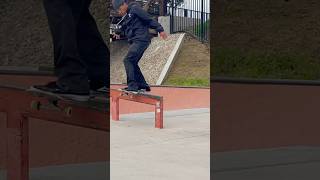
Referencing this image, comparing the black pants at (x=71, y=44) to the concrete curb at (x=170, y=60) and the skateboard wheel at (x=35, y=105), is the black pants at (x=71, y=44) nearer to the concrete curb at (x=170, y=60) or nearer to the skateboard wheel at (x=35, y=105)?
the skateboard wheel at (x=35, y=105)

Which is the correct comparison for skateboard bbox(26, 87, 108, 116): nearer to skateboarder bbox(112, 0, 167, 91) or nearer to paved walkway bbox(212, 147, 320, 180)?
paved walkway bbox(212, 147, 320, 180)

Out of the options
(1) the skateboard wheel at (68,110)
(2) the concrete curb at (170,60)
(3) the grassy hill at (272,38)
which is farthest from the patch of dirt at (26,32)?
(2) the concrete curb at (170,60)

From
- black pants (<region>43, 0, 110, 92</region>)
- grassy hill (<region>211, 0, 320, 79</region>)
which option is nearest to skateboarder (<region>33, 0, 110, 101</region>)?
black pants (<region>43, 0, 110, 92</region>)

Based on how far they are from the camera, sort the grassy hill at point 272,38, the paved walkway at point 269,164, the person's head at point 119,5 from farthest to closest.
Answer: the person's head at point 119,5 < the grassy hill at point 272,38 < the paved walkway at point 269,164

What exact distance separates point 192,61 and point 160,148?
8.99 m

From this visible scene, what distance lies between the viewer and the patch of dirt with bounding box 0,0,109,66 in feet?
14.1

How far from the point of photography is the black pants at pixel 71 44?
137 inches

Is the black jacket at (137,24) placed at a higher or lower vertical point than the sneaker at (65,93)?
higher

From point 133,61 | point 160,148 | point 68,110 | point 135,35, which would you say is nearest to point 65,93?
point 68,110

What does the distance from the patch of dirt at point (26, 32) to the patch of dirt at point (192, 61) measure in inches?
413

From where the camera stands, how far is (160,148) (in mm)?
6848

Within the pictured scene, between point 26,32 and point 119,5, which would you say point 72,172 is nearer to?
point 26,32

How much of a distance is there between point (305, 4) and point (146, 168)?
8.88ft

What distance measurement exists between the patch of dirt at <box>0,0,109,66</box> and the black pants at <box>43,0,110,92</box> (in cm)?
38
